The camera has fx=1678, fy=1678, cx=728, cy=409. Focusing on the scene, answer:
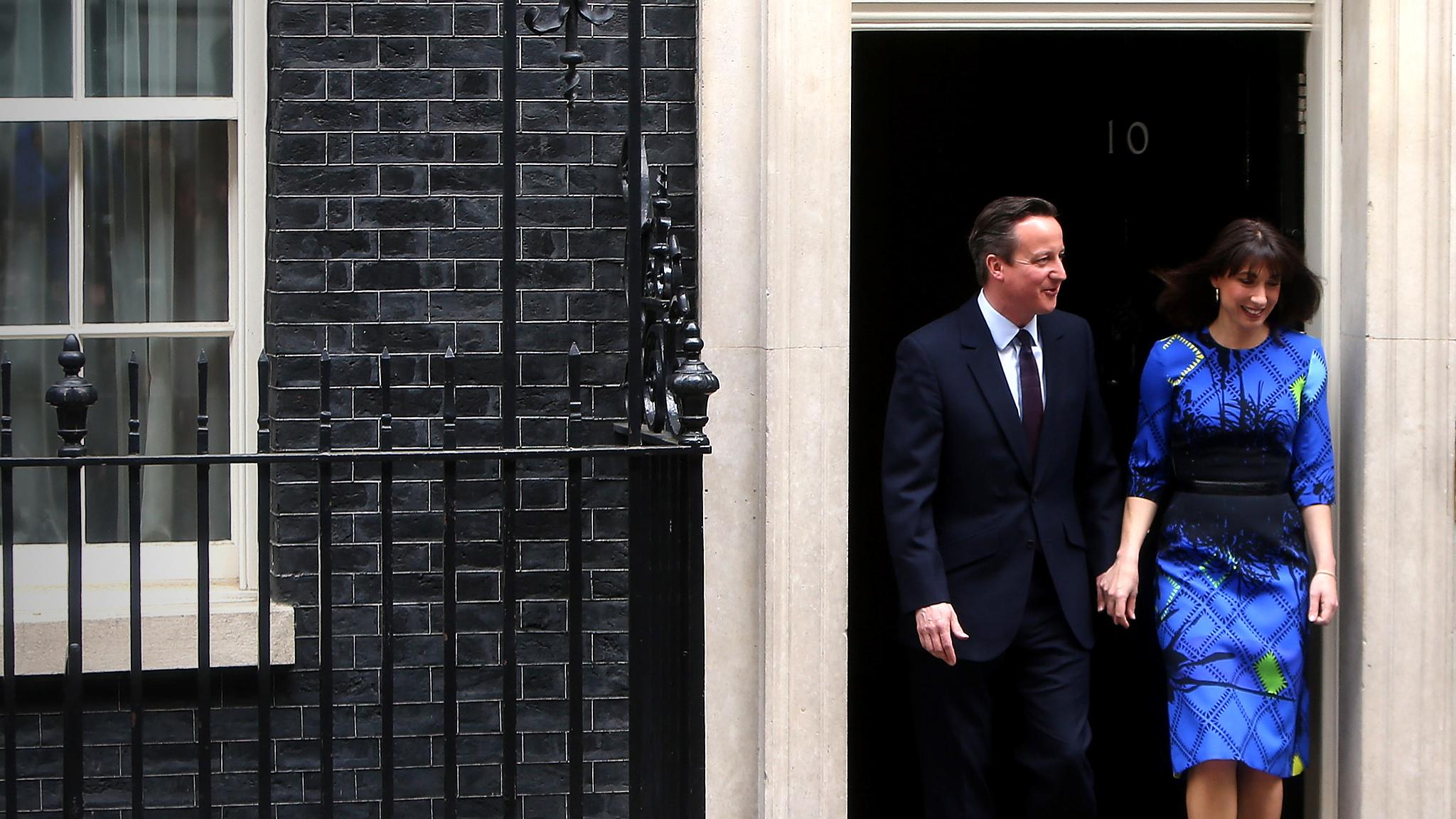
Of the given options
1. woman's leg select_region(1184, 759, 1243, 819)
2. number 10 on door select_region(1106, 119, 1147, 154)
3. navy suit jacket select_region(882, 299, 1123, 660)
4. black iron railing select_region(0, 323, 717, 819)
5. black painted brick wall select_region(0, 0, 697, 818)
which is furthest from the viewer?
number 10 on door select_region(1106, 119, 1147, 154)

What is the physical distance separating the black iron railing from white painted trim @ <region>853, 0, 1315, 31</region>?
169 centimetres

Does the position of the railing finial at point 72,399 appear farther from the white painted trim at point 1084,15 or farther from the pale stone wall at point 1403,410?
the pale stone wall at point 1403,410

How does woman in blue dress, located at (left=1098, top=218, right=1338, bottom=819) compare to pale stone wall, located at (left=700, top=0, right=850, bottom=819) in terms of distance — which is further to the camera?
pale stone wall, located at (left=700, top=0, right=850, bottom=819)

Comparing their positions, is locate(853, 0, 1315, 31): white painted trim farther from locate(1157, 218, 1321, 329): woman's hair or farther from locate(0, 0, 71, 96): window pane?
locate(0, 0, 71, 96): window pane

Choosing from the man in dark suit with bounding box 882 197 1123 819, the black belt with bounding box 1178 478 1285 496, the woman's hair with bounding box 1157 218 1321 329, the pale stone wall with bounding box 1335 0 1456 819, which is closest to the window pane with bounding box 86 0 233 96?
the man in dark suit with bounding box 882 197 1123 819

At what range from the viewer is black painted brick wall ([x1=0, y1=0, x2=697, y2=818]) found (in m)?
4.73

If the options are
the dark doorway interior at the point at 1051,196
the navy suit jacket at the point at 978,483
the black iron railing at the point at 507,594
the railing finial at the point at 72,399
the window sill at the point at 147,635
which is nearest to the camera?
the railing finial at the point at 72,399

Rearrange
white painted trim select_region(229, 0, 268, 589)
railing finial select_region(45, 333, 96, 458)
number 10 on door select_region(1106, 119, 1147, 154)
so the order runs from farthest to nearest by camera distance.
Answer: number 10 on door select_region(1106, 119, 1147, 154), white painted trim select_region(229, 0, 268, 589), railing finial select_region(45, 333, 96, 458)

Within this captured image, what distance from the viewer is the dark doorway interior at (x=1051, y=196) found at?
5.87 m

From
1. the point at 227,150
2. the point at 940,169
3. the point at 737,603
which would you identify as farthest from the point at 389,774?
the point at 940,169

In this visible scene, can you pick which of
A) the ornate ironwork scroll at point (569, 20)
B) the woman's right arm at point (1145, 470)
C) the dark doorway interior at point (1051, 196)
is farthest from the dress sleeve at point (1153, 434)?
the ornate ironwork scroll at point (569, 20)

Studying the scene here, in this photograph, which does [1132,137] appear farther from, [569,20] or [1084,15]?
[569,20]

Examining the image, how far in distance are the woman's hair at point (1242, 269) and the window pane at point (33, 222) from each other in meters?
3.18

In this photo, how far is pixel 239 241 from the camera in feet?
16.1
